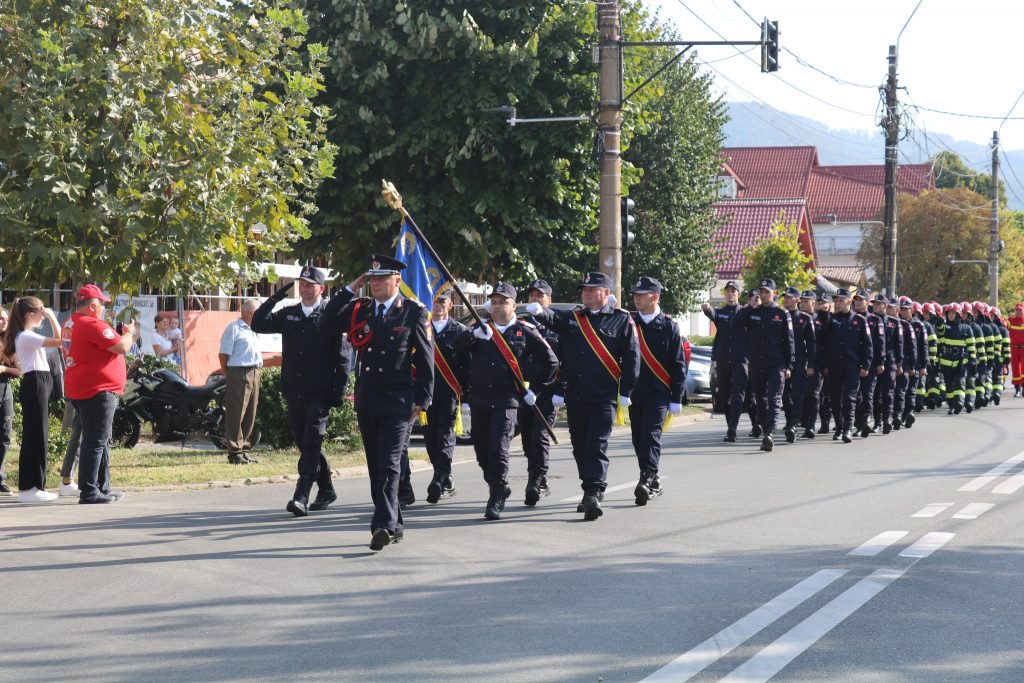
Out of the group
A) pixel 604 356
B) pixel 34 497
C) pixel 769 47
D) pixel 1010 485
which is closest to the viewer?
pixel 604 356

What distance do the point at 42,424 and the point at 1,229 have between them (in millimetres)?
2207

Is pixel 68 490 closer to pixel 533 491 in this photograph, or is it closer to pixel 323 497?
pixel 323 497

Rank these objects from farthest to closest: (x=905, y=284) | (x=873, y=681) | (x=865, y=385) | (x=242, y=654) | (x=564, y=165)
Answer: (x=905, y=284), (x=564, y=165), (x=865, y=385), (x=242, y=654), (x=873, y=681)

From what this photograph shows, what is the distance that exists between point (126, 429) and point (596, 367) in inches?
282

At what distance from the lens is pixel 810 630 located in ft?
21.6

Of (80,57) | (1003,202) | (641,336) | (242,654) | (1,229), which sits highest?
(1003,202)

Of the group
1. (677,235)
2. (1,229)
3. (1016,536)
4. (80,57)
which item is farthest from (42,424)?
(677,235)

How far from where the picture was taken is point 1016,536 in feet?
31.2

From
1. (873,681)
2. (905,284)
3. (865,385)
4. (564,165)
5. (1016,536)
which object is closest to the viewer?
(873,681)

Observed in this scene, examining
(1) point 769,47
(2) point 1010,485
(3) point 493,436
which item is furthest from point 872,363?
(3) point 493,436

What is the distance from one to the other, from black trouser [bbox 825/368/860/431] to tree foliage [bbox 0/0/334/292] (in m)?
7.68

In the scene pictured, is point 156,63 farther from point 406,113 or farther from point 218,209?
point 406,113

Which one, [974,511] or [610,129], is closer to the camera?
[974,511]

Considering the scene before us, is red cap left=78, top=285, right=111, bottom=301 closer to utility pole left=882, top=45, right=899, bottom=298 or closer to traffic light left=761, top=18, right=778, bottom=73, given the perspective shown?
traffic light left=761, top=18, right=778, bottom=73
